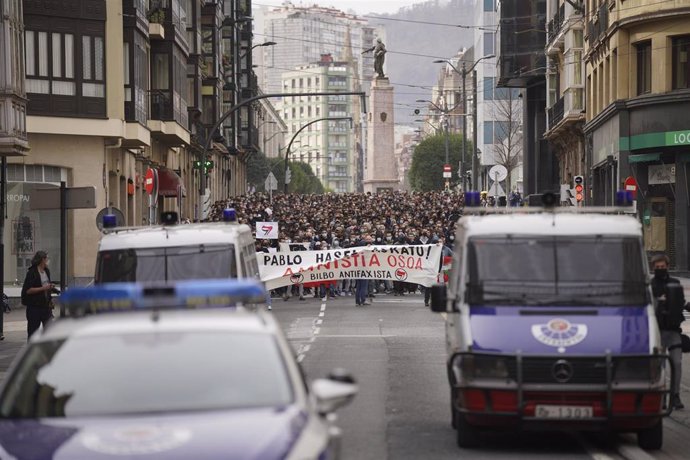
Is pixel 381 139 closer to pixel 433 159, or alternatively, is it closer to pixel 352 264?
pixel 433 159

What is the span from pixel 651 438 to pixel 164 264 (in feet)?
20.1

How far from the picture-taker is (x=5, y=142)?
2955cm

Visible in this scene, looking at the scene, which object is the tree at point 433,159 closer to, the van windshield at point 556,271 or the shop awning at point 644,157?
the shop awning at point 644,157

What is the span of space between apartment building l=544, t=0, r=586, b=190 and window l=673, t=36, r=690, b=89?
10.2m

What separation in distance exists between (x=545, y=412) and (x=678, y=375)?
3793 mm

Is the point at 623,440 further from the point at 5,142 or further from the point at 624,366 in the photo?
the point at 5,142

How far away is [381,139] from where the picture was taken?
127 meters

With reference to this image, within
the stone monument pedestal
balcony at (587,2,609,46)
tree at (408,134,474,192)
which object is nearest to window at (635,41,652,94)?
balcony at (587,2,609,46)

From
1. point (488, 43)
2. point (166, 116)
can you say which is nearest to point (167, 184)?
point (166, 116)

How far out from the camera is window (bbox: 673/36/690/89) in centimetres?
4425

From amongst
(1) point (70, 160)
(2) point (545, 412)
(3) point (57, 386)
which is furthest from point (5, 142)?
(3) point (57, 386)

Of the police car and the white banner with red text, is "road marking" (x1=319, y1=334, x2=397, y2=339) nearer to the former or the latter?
the white banner with red text

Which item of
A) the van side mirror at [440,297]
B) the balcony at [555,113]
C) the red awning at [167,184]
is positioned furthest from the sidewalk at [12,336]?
the balcony at [555,113]

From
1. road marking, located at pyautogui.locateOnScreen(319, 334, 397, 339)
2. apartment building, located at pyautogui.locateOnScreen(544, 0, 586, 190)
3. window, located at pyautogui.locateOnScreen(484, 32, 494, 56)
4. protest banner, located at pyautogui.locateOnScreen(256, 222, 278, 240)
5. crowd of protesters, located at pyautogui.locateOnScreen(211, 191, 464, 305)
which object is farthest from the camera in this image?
window, located at pyautogui.locateOnScreen(484, 32, 494, 56)
